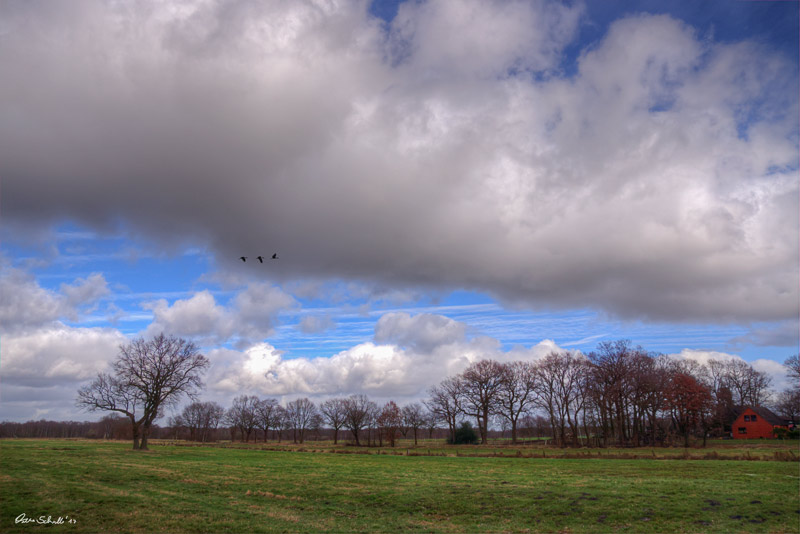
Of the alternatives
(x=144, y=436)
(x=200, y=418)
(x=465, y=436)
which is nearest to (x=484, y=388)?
(x=465, y=436)

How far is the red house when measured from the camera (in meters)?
95.2

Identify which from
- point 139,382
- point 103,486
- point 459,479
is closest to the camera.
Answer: point 103,486

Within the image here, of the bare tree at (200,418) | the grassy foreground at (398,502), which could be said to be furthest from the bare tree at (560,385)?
the bare tree at (200,418)

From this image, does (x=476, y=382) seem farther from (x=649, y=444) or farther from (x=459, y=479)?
(x=459, y=479)

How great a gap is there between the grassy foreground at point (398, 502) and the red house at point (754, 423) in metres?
83.0

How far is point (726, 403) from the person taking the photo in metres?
98.9

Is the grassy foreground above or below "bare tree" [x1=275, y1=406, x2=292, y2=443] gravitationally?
above

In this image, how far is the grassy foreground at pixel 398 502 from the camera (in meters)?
17.9

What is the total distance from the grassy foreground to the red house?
82988 millimetres

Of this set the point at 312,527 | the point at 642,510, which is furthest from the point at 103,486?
Answer: the point at 642,510

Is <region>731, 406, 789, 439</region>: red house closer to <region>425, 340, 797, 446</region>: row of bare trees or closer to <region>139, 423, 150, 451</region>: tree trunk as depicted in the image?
<region>425, 340, 797, 446</region>: row of bare trees

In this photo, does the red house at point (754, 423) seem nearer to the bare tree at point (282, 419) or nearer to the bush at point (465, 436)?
the bush at point (465, 436)

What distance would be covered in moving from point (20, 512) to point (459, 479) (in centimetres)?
2308
